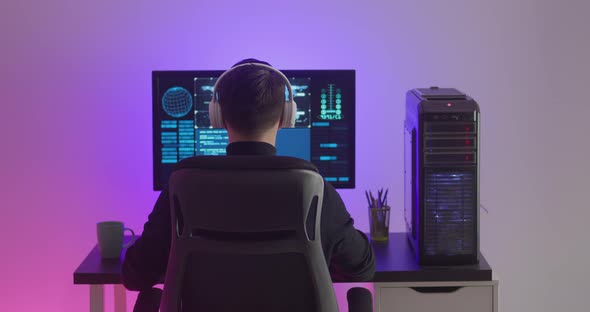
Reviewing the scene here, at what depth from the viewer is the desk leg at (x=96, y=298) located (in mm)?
2326

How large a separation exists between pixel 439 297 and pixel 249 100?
2.95 ft

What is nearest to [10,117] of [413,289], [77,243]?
[77,243]

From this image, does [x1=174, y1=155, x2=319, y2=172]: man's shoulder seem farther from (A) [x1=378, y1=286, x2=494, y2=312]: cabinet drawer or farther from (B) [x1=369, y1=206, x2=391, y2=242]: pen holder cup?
(B) [x1=369, y1=206, x2=391, y2=242]: pen holder cup

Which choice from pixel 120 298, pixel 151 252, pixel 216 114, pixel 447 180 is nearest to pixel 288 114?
pixel 216 114

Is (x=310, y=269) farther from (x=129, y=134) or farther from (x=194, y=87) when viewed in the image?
(x=129, y=134)

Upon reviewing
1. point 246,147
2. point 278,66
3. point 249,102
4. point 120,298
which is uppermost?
point 278,66

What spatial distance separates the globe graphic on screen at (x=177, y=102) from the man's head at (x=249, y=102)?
923 mm

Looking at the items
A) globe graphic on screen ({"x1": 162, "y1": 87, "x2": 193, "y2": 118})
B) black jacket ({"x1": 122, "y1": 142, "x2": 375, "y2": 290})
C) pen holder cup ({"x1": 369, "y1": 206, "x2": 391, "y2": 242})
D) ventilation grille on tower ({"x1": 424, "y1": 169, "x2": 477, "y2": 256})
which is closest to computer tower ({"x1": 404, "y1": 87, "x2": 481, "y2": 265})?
ventilation grille on tower ({"x1": 424, "y1": 169, "x2": 477, "y2": 256})

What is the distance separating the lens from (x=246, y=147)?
5.97ft

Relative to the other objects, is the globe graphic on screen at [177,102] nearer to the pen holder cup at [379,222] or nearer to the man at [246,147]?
the pen holder cup at [379,222]

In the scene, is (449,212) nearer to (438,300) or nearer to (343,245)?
(438,300)

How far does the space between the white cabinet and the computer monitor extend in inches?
23.0

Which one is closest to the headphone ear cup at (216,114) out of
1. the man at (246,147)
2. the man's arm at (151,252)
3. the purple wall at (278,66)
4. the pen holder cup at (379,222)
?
the man at (246,147)

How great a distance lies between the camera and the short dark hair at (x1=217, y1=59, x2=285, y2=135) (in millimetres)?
1813
